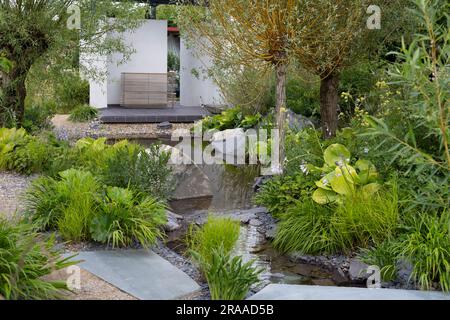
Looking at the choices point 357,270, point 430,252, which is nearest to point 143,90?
point 357,270

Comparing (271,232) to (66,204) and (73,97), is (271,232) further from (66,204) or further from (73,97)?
(73,97)

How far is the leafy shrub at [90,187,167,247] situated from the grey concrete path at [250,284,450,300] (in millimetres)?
1541

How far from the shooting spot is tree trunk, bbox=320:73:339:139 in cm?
1032

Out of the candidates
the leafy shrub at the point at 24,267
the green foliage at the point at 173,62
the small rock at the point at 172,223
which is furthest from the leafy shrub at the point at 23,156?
the green foliage at the point at 173,62

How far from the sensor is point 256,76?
41.7ft

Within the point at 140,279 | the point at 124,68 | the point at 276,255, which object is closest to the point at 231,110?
the point at 124,68

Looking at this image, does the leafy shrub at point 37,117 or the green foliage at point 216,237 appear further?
the leafy shrub at point 37,117

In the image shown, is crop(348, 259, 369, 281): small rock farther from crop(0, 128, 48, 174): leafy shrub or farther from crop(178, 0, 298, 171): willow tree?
crop(0, 128, 48, 174): leafy shrub

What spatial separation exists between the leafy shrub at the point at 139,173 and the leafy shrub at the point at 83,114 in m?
8.25

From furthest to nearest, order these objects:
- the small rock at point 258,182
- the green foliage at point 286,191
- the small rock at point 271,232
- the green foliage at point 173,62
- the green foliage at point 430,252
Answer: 1. the green foliage at point 173,62
2. the small rock at point 258,182
3. the green foliage at point 286,191
4. the small rock at point 271,232
5. the green foliage at point 430,252

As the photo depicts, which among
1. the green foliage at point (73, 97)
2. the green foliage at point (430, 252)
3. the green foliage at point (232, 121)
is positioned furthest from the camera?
the green foliage at point (73, 97)

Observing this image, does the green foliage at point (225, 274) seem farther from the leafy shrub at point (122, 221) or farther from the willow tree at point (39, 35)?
the willow tree at point (39, 35)

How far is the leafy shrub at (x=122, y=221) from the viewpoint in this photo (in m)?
5.88
